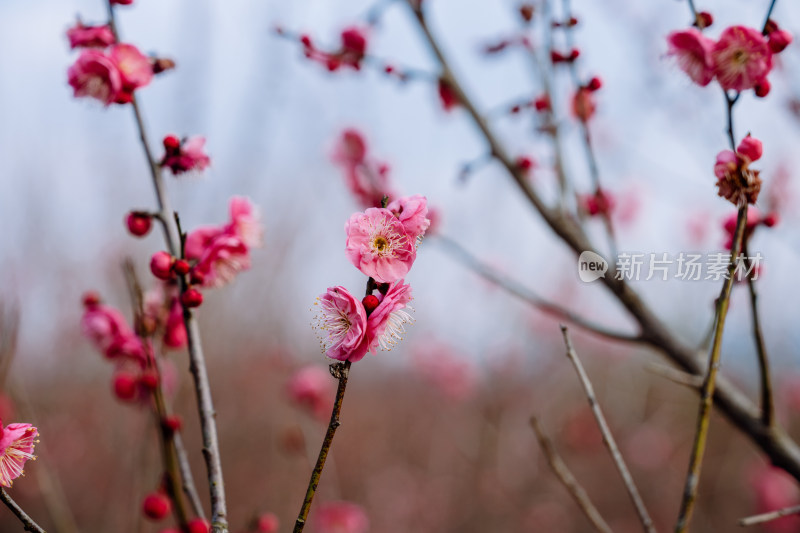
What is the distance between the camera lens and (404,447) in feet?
22.6

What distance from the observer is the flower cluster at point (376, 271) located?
0.87m

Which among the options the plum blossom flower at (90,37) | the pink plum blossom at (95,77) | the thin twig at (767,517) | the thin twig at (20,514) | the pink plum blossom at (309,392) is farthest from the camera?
the pink plum blossom at (309,392)

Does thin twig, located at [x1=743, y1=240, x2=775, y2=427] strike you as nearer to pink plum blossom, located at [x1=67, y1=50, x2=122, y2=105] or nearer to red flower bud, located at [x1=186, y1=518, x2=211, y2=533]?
red flower bud, located at [x1=186, y1=518, x2=211, y2=533]

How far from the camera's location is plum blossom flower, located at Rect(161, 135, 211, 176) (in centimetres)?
122

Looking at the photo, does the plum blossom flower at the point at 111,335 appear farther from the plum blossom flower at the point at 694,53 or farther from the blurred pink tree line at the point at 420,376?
the plum blossom flower at the point at 694,53

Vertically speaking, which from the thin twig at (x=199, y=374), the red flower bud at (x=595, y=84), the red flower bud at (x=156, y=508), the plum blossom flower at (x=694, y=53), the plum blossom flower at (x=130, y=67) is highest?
the red flower bud at (x=595, y=84)

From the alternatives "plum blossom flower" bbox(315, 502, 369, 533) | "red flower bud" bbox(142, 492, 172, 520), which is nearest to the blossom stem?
"red flower bud" bbox(142, 492, 172, 520)

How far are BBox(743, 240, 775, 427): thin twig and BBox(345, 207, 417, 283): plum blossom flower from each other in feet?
2.29

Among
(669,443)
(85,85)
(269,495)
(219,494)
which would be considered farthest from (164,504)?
(669,443)

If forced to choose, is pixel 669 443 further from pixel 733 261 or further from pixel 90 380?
pixel 90 380

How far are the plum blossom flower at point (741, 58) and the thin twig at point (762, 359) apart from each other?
1.07 feet

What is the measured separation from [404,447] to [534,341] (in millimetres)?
1964

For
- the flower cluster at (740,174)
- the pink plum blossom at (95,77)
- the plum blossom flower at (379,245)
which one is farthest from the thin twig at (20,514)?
the flower cluster at (740,174)

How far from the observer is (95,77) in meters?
1.20
